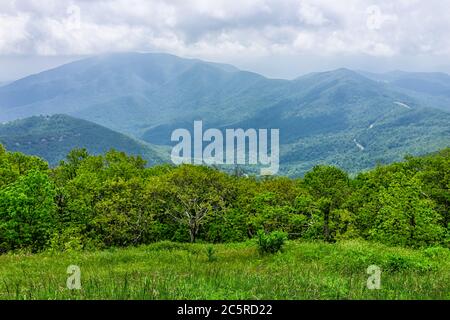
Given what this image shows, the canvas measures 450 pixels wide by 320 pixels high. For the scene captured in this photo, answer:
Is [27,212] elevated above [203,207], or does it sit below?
above

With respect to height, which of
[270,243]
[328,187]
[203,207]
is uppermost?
[270,243]

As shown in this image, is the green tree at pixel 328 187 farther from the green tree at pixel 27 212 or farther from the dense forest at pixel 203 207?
the green tree at pixel 27 212

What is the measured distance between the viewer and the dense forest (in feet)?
A: 133

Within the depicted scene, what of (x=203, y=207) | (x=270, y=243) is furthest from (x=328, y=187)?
(x=270, y=243)

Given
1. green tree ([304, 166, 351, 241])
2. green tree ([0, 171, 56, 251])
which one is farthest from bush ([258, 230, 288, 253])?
green tree ([304, 166, 351, 241])

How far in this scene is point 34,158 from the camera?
53406mm

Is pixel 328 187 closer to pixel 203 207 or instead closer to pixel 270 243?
pixel 203 207

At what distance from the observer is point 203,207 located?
165 feet

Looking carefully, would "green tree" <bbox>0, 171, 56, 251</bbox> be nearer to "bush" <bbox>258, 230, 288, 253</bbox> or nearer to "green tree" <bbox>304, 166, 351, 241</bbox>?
"bush" <bbox>258, 230, 288, 253</bbox>

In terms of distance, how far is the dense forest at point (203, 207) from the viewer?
40.6 meters

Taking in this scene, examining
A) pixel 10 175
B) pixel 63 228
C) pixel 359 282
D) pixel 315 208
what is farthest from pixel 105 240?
pixel 359 282

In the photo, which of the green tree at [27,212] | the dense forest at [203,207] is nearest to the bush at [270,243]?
the dense forest at [203,207]
